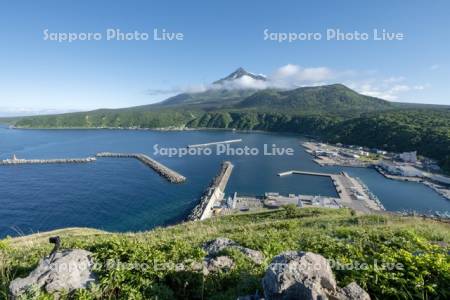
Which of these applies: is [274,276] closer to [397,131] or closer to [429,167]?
[429,167]

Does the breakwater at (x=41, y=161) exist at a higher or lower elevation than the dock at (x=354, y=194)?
higher

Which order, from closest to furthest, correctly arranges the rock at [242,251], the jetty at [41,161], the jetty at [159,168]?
the rock at [242,251] → the jetty at [159,168] → the jetty at [41,161]

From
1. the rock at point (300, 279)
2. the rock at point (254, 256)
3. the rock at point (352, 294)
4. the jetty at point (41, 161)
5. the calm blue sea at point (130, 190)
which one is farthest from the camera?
the jetty at point (41, 161)

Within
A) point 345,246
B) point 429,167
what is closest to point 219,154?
point 429,167

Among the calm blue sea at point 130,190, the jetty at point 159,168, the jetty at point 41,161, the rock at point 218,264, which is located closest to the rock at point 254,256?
the rock at point 218,264

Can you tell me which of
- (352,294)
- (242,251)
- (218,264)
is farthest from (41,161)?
(352,294)

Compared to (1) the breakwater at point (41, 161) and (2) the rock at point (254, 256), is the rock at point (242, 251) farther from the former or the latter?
(1) the breakwater at point (41, 161)

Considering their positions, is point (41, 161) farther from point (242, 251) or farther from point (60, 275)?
point (242, 251)
